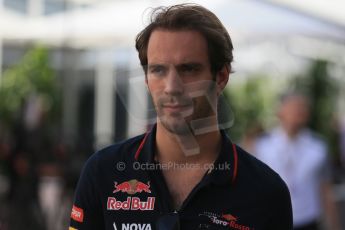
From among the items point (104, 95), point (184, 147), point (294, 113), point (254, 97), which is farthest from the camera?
point (254, 97)

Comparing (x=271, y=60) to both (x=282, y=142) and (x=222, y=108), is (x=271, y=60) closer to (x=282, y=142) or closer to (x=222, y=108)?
(x=282, y=142)

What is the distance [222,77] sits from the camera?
2598 millimetres

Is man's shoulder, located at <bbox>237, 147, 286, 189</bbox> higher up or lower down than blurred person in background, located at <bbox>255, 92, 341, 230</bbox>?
higher up

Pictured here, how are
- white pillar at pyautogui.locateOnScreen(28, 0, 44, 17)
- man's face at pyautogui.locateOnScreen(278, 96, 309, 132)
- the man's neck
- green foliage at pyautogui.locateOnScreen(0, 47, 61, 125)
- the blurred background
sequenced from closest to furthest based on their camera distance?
the man's neck, man's face at pyautogui.locateOnScreen(278, 96, 309, 132), the blurred background, white pillar at pyautogui.locateOnScreen(28, 0, 44, 17), green foliage at pyautogui.locateOnScreen(0, 47, 61, 125)

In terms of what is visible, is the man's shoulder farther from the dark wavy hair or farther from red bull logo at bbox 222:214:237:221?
the dark wavy hair

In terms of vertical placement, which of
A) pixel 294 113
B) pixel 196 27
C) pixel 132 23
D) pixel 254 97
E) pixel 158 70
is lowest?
pixel 254 97

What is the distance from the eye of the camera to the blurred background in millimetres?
8445

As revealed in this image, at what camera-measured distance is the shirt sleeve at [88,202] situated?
8.20 ft

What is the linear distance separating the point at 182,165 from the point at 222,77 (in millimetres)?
323

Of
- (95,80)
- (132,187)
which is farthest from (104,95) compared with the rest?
(132,187)

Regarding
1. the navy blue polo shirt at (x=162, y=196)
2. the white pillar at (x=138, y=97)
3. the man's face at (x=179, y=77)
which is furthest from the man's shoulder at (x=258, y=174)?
the white pillar at (x=138, y=97)

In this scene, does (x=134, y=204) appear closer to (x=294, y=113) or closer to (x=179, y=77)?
(x=179, y=77)

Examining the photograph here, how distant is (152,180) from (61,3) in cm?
1081

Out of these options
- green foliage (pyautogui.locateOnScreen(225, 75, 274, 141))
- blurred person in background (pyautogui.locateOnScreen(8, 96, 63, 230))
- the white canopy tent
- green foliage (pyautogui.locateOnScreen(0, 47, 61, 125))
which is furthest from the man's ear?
green foliage (pyautogui.locateOnScreen(225, 75, 274, 141))
